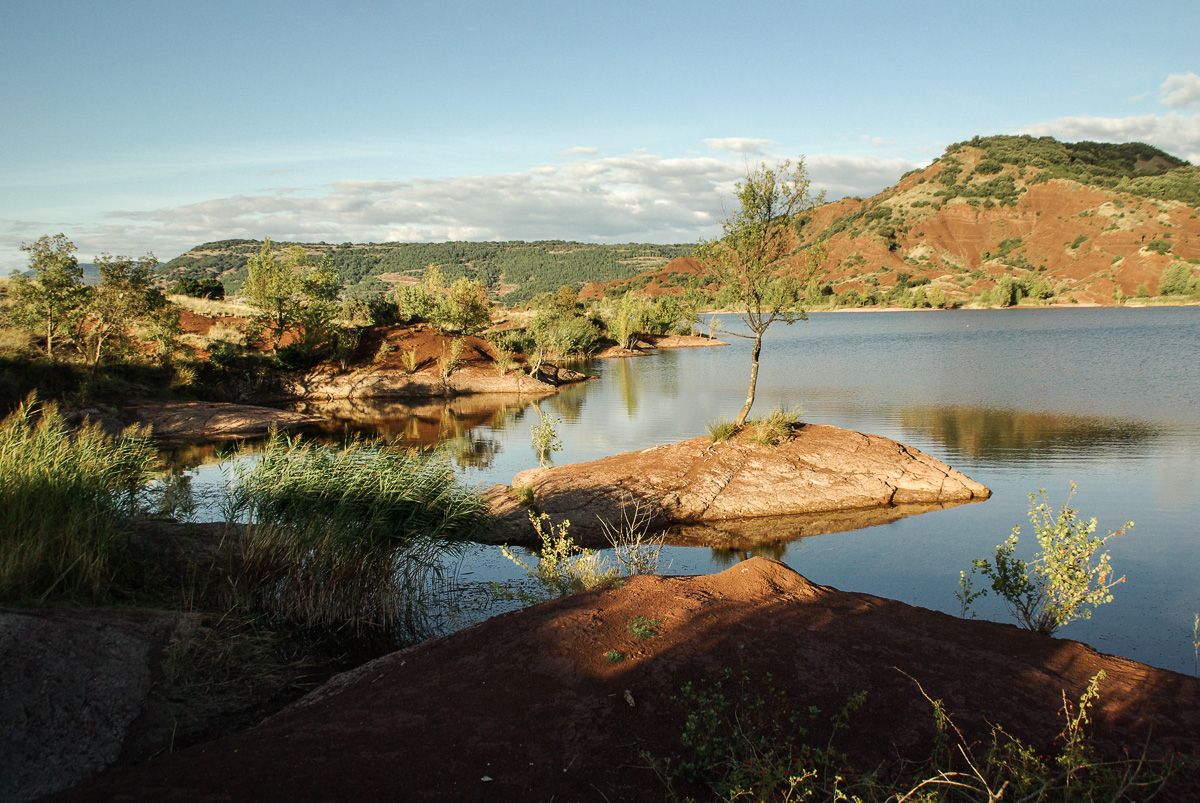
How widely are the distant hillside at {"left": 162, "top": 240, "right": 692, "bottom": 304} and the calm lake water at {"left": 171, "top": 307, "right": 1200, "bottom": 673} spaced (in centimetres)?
8281

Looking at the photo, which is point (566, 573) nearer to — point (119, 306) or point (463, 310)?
point (119, 306)

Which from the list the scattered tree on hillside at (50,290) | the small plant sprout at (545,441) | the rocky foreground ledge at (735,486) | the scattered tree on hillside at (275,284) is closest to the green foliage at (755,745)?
the rocky foreground ledge at (735,486)

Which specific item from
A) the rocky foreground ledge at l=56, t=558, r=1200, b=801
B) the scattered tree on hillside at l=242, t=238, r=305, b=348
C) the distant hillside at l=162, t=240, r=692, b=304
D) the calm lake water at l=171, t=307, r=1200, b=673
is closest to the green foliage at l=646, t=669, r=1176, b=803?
the rocky foreground ledge at l=56, t=558, r=1200, b=801

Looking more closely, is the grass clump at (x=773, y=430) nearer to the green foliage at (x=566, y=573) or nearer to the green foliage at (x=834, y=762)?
the green foliage at (x=566, y=573)

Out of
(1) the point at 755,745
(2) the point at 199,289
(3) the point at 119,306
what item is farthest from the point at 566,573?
(2) the point at 199,289

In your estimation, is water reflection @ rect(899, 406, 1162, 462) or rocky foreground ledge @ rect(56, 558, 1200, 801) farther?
water reflection @ rect(899, 406, 1162, 462)

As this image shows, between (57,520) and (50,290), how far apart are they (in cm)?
2153

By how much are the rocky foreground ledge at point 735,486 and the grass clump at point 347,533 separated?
8.13 feet

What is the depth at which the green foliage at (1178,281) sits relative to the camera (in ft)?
253

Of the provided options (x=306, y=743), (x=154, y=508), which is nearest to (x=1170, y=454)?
(x=306, y=743)

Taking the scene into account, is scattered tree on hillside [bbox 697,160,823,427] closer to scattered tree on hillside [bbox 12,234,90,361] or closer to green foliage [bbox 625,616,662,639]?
green foliage [bbox 625,616,662,639]

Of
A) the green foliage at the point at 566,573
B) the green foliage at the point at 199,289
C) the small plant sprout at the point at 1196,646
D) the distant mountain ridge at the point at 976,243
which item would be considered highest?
the distant mountain ridge at the point at 976,243

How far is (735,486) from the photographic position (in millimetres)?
14852

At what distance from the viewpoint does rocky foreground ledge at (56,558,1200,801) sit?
15.5 feet
